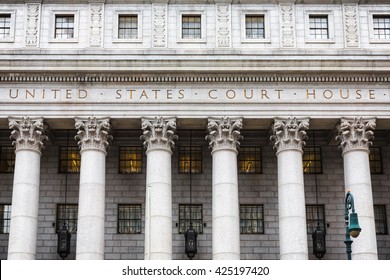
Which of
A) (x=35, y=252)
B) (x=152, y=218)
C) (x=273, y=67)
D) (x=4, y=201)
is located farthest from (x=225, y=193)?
(x=4, y=201)

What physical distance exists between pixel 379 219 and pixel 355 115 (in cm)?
753

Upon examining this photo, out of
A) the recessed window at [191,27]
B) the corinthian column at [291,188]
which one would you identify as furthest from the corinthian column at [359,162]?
the recessed window at [191,27]

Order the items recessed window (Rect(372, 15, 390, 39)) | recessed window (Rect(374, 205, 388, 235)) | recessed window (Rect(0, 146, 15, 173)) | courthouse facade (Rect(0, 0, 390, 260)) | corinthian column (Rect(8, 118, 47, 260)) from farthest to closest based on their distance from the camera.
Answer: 1. recessed window (Rect(0, 146, 15, 173))
2. recessed window (Rect(374, 205, 388, 235))
3. recessed window (Rect(372, 15, 390, 39))
4. courthouse facade (Rect(0, 0, 390, 260))
5. corinthian column (Rect(8, 118, 47, 260))

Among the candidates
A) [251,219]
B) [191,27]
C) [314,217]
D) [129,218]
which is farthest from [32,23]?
[314,217]

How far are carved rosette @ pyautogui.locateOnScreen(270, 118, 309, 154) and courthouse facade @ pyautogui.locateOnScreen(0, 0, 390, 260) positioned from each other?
79 mm

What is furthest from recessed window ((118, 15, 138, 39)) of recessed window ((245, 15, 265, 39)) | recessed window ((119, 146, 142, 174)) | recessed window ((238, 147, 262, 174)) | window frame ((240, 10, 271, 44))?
recessed window ((238, 147, 262, 174))

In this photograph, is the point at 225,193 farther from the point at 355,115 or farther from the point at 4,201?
the point at 4,201

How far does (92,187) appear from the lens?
4019 cm

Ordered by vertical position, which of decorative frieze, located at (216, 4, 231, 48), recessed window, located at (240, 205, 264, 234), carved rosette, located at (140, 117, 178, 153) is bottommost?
recessed window, located at (240, 205, 264, 234)

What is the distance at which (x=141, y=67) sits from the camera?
1626 inches

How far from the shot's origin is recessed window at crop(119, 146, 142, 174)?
149 feet

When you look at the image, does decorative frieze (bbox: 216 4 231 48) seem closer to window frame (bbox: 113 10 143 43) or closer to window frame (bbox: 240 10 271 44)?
window frame (bbox: 240 10 271 44)

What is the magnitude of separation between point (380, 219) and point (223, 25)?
1520cm

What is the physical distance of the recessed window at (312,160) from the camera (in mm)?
45844
